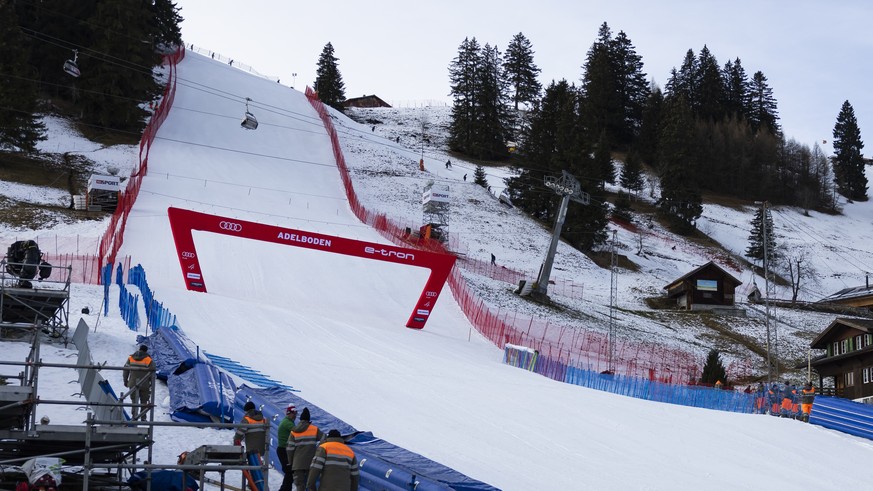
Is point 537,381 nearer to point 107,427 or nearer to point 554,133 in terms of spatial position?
point 107,427

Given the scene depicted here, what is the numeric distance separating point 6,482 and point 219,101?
67924 mm

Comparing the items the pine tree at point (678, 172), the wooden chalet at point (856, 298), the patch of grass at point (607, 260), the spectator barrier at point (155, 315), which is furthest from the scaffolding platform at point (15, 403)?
the pine tree at point (678, 172)

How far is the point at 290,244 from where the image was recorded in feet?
115

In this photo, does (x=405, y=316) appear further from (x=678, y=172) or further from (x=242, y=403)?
(x=678, y=172)

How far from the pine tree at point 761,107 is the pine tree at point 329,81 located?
2008 inches

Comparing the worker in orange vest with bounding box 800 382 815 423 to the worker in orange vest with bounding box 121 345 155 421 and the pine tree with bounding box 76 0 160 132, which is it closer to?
the worker in orange vest with bounding box 121 345 155 421

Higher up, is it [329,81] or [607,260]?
[329,81]

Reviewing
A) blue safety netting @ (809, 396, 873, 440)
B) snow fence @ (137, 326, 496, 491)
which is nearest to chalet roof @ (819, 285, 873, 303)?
blue safety netting @ (809, 396, 873, 440)

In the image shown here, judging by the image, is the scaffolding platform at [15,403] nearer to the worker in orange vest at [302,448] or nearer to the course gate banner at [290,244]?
the worker in orange vest at [302,448]

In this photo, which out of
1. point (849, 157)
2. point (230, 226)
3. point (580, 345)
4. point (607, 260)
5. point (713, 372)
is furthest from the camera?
point (849, 157)

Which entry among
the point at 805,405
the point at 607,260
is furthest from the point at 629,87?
the point at 805,405

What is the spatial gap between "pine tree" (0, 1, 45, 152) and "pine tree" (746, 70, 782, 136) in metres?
87.7

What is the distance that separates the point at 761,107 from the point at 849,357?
90164 millimetres

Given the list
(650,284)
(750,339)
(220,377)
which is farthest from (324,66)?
(220,377)
